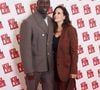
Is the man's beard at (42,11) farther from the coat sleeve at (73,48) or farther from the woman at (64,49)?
the coat sleeve at (73,48)

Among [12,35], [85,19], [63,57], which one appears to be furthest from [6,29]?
[85,19]

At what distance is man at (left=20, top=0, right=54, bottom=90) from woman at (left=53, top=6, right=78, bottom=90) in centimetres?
7

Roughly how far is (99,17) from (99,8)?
10 cm

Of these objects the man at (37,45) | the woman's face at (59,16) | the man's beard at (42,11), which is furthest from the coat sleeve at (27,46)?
the woman's face at (59,16)

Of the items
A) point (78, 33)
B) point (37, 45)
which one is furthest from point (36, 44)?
point (78, 33)

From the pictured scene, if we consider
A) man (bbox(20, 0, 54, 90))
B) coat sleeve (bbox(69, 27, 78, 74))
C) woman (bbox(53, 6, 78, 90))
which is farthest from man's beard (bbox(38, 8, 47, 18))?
coat sleeve (bbox(69, 27, 78, 74))

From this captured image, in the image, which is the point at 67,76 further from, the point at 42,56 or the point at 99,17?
the point at 99,17

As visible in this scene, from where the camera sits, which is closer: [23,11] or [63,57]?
[63,57]

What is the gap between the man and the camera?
2.70 metres

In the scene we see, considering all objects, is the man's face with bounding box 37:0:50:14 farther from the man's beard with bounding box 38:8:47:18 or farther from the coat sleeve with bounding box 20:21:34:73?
the coat sleeve with bounding box 20:21:34:73

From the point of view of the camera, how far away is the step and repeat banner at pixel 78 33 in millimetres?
3006

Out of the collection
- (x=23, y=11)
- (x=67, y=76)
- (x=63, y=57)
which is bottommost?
(x=67, y=76)

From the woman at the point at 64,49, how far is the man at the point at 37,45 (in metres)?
0.07

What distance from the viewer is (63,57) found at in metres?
2.75
